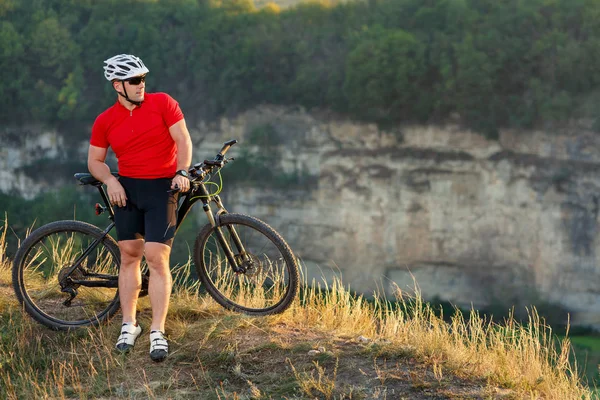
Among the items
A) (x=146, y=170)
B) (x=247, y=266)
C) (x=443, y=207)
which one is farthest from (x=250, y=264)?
(x=443, y=207)

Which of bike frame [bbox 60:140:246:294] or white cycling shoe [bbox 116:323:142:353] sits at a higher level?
bike frame [bbox 60:140:246:294]

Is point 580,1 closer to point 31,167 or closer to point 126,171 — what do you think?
point 31,167

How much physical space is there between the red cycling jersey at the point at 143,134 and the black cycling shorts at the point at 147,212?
0.05 metres

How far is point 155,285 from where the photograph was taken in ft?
14.5

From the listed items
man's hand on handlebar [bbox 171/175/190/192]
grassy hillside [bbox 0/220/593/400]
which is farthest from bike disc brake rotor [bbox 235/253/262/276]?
man's hand on handlebar [bbox 171/175/190/192]

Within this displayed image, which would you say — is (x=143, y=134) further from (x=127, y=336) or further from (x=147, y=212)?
(x=127, y=336)

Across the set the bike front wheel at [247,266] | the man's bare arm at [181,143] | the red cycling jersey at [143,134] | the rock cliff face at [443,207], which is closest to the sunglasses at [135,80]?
the red cycling jersey at [143,134]

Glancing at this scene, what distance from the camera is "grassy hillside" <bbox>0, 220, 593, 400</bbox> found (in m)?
3.88

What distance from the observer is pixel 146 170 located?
440cm

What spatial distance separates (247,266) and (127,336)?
2.72 ft

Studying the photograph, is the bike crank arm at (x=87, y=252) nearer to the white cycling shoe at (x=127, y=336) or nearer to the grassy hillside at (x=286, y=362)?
the grassy hillside at (x=286, y=362)

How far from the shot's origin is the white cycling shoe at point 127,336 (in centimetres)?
439

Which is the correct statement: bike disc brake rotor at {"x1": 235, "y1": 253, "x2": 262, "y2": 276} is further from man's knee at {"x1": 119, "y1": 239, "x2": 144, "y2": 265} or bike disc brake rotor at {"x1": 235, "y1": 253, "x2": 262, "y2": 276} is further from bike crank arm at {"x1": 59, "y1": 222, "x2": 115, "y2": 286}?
bike crank arm at {"x1": 59, "y1": 222, "x2": 115, "y2": 286}

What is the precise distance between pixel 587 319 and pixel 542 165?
614 cm
